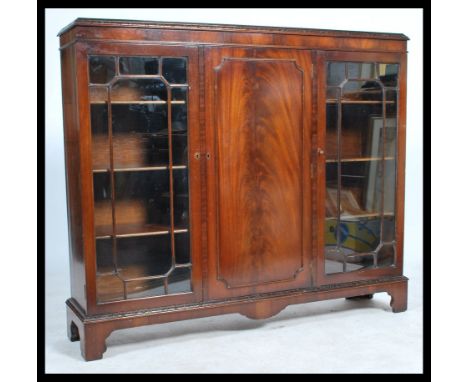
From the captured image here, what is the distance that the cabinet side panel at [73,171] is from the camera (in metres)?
3.37

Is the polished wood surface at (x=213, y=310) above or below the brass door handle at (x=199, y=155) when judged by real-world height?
below

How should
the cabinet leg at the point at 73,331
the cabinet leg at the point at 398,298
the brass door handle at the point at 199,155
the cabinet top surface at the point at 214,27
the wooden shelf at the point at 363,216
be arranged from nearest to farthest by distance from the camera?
the cabinet top surface at the point at 214,27
the brass door handle at the point at 199,155
the cabinet leg at the point at 73,331
the wooden shelf at the point at 363,216
the cabinet leg at the point at 398,298

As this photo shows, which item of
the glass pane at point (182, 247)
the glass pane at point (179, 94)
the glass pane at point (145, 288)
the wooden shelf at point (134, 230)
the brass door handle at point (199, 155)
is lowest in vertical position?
the glass pane at point (145, 288)

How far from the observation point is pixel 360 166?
157 inches

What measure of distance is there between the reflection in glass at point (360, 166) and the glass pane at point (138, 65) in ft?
3.31

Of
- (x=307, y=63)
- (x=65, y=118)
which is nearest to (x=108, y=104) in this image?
(x=65, y=118)

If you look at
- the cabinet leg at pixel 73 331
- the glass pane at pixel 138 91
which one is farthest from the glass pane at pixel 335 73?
the cabinet leg at pixel 73 331

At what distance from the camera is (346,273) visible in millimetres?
3953

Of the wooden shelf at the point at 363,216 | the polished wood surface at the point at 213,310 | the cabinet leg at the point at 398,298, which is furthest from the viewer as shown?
the cabinet leg at the point at 398,298

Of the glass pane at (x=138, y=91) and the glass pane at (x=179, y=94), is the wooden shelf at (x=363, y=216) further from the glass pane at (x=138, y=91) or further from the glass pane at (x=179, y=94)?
the glass pane at (x=138, y=91)

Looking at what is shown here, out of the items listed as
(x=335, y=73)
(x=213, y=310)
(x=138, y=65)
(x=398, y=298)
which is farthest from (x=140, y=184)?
(x=398, y=298)

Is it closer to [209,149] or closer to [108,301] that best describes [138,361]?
[108,301]

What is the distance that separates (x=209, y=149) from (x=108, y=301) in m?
0.93

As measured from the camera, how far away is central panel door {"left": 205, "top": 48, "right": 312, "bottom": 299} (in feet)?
11.7
